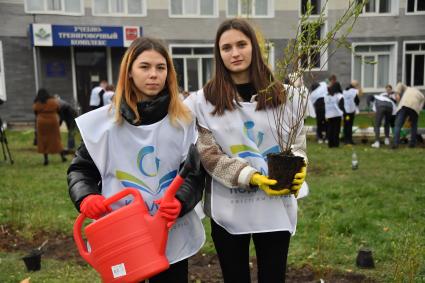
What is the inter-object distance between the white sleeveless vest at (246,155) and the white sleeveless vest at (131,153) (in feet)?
0.79

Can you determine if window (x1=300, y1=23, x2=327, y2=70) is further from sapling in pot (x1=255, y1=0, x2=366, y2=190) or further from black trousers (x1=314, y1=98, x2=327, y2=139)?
black trousers (x1=314, y1=98, x2=327, y2=139)

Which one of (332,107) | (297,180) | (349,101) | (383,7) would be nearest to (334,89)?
(349,101)

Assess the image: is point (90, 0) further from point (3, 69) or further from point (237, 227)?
point (237, 227)

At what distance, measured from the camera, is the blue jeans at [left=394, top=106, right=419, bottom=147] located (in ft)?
33.6

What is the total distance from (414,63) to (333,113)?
13.0m

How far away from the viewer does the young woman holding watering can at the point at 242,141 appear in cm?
221

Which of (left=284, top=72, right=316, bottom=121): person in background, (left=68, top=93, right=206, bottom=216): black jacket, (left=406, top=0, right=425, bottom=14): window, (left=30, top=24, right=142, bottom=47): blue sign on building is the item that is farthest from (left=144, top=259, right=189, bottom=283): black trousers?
(left=406, top=0, right=425, bottom=14): window

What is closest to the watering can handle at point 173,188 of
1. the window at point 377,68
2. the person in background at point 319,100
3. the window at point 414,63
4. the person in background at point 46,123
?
the person in background at point 46,123

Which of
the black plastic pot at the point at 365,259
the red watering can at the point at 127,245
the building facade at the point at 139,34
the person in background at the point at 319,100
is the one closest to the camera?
the red watering can at the point at 127,245

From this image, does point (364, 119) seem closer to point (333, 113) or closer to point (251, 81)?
point (333, 113)

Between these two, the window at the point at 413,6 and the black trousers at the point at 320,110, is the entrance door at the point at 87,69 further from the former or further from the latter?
the window at the point at 413,6

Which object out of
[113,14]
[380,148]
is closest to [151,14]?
[113,14]

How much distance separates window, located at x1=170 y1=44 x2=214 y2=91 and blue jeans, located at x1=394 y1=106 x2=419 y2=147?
1050cm

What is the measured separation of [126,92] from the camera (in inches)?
84.2
